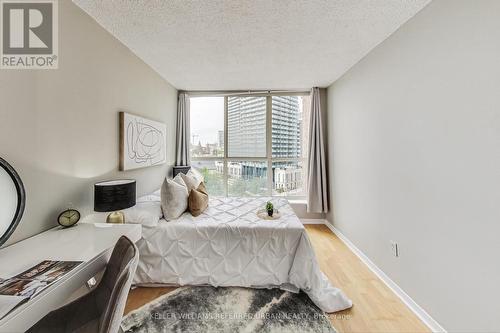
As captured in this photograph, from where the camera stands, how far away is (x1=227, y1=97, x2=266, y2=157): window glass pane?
3.96m

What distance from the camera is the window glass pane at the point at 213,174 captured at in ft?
13.3

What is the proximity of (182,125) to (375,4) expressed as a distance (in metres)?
3.20

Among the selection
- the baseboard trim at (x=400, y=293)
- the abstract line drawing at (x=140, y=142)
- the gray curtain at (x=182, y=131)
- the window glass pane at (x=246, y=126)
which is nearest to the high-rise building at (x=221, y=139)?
the window glass pane at (x=246, y=126)

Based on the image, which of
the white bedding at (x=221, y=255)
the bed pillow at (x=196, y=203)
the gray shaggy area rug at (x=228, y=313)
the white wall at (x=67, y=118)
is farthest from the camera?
the bed pillow at (x=196, y=203)

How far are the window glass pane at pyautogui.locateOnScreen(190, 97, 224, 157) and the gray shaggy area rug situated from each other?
8.61 feet

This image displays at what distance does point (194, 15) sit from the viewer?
1727 mm

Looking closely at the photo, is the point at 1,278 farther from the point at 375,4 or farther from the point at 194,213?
the point at 375,4

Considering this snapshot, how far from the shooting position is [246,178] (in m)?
4.04

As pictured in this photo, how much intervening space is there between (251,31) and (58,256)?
90.2 inches

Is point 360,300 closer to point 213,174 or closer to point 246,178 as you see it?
point 246,178

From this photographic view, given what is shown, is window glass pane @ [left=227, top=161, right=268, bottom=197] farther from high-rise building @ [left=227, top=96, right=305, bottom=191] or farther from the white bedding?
the white bedding

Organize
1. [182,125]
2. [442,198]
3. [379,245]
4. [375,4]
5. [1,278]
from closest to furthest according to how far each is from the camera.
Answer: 1. [1,278]
2. [442,198]
3. [375,4]
4. [379,245]
5. [182,125]

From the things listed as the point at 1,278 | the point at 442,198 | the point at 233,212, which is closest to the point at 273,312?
the point at 233,212

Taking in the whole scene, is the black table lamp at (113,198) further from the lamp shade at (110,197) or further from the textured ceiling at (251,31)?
the textured ceiling at (251,31)
